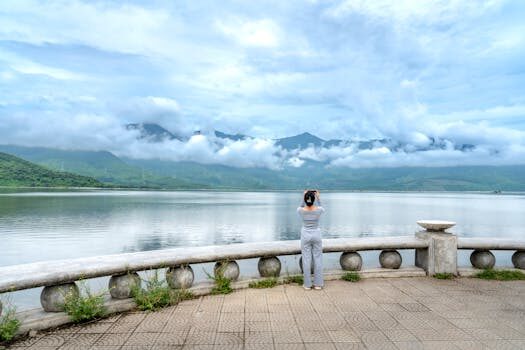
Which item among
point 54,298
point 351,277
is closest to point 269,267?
point 351,277

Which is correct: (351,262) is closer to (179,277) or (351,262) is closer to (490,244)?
(490,244)

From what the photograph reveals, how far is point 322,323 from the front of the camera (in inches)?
259

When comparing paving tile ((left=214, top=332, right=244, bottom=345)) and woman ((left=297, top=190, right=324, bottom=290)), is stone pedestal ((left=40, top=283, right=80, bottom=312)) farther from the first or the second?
woman ((left=297, top=190, right=324, bottom=290))

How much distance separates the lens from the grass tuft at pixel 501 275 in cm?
961

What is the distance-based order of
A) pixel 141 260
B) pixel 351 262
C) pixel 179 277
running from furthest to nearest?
pixel 351 262 → pixel 179 277 → pixel 141 260

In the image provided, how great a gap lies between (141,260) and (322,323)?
11.4ft

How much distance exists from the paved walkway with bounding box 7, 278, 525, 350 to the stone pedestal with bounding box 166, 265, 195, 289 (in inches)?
18.9

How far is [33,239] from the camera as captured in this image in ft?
121

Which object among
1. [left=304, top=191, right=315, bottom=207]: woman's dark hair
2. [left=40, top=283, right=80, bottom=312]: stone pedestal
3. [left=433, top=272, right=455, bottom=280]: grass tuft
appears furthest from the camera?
[left=433, top=272, right=455, bottom=280]: grass tuft

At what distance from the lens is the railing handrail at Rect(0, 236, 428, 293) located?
6.37 m

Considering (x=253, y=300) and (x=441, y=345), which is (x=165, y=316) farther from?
(x=441, y=345)

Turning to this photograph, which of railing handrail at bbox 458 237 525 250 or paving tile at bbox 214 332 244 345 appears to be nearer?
paving tile at bbox 214 332 244 345

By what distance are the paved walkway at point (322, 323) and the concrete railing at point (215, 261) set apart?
61 cm

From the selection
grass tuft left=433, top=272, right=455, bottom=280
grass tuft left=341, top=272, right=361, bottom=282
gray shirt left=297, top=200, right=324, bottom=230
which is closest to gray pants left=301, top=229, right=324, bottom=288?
gray shirt left=297, top=200, right=324, bottom=230
